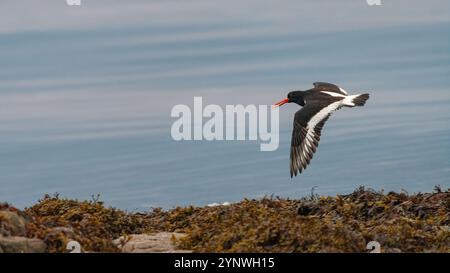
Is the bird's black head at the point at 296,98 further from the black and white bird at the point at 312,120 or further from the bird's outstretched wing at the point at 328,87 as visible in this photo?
the black and white bird at the point at 312,120

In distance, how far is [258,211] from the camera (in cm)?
1591

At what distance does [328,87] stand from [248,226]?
11562 mm

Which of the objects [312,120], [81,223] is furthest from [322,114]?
[81,223]

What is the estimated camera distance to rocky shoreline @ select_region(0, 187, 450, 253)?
45.7 ft

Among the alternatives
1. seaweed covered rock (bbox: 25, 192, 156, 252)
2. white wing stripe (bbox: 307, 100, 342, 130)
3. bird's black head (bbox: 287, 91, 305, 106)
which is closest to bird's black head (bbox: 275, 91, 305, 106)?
bird's black head (bbox: 287, 91, 305, 106)

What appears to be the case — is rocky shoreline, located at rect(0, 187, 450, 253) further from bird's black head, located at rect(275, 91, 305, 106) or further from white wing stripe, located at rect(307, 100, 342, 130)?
bird's black head, located at rect(275, 91, 305, 106)

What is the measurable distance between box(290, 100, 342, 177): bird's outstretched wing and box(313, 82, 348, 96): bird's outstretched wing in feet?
7.20

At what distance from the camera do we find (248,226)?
48.0ft

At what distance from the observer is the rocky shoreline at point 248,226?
13938 millimetres

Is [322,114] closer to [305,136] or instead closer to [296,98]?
[305,136]

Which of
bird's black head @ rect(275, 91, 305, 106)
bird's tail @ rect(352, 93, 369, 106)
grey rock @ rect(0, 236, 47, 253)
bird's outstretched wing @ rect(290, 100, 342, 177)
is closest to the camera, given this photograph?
grey rock @ rect(0, 236, 47, 253)
